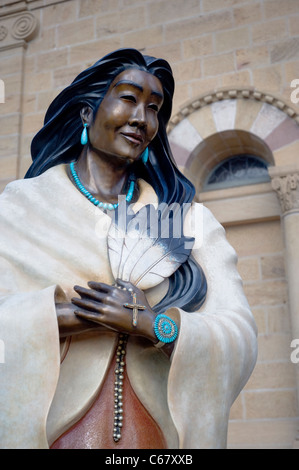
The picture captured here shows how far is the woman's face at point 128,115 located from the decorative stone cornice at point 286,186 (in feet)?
12.3

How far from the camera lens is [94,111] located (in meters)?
2.08

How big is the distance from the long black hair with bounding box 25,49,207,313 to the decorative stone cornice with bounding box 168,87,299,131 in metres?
3.89

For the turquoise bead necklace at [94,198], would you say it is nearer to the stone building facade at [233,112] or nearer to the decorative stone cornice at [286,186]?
the stone building facade at [233,112]

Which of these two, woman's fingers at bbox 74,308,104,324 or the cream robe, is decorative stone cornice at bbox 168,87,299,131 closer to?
the cream robe

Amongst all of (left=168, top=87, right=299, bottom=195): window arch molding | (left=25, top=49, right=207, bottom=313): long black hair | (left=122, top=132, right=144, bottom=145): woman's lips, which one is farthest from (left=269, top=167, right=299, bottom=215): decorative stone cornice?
(left=122, top=132, right=144, bottom=145): woman's lips

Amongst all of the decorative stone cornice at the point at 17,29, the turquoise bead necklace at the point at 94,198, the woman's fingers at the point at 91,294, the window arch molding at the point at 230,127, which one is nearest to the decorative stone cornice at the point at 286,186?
the window arch molding at the point at 230,127

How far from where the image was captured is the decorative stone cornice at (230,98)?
5914 mm

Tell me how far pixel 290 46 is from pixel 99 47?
1906 mm

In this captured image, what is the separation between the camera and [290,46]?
6.01 meters

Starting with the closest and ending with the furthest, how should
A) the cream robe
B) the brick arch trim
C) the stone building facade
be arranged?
the cream robe < the stone building facade < the brick arch trim

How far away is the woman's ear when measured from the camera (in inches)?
82.8

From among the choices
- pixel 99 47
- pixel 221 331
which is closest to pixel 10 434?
pixel 221 331
